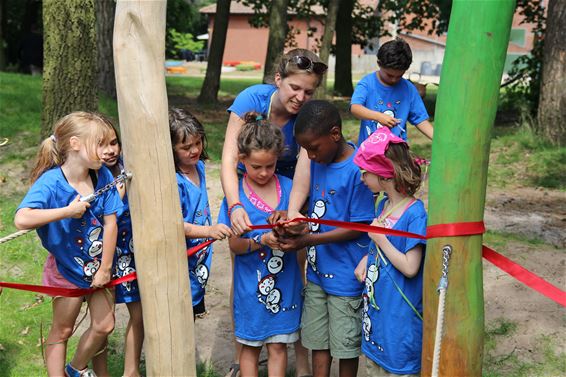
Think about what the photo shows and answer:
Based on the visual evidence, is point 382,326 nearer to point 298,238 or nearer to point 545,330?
point 298,238

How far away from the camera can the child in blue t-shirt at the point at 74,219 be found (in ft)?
11.7

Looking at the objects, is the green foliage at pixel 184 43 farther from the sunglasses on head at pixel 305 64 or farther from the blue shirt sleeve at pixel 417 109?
the sunglasses on head at pixel 305 64

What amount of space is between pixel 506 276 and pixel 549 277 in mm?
319

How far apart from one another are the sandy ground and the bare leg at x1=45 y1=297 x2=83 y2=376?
3.63 feet

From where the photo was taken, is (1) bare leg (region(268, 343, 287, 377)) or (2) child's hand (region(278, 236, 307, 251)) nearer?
(2) child's hand (region(278, 236, 307, 251))

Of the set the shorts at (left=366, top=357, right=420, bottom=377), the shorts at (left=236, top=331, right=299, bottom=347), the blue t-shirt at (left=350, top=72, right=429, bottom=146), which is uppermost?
the blue t-shirt at (left=350, top=72, right=429, bottom=146)

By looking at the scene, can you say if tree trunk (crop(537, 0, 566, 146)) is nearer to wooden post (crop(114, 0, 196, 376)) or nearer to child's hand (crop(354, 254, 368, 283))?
child's hand (crop(354, 254, 368, 283))

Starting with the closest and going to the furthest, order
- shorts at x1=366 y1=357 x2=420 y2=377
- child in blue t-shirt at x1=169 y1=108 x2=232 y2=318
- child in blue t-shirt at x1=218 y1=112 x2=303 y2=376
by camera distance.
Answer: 1. shorts at x1=366 y1=357 x2=420 y2=377
2. child in blue t-shirt at x1=218 y1=112 x2=303 y2=376
3. child in blue t-shirt at x1=169 y1=108 x2=232 y2=318

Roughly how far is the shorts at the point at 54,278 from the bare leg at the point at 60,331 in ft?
0.23

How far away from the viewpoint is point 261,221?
3934mm

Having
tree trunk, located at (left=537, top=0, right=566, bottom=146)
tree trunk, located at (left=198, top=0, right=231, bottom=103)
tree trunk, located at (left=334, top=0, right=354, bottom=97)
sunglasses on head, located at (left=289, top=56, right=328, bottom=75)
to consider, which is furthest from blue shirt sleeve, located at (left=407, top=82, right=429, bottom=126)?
tree trunk, located at (left=334, top=0, right=354, bottom=97)

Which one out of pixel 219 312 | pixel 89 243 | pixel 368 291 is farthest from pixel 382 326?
pixel 219 312

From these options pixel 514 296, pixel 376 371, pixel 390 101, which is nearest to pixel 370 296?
pixel 376 371

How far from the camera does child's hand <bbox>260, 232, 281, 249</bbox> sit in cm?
375
